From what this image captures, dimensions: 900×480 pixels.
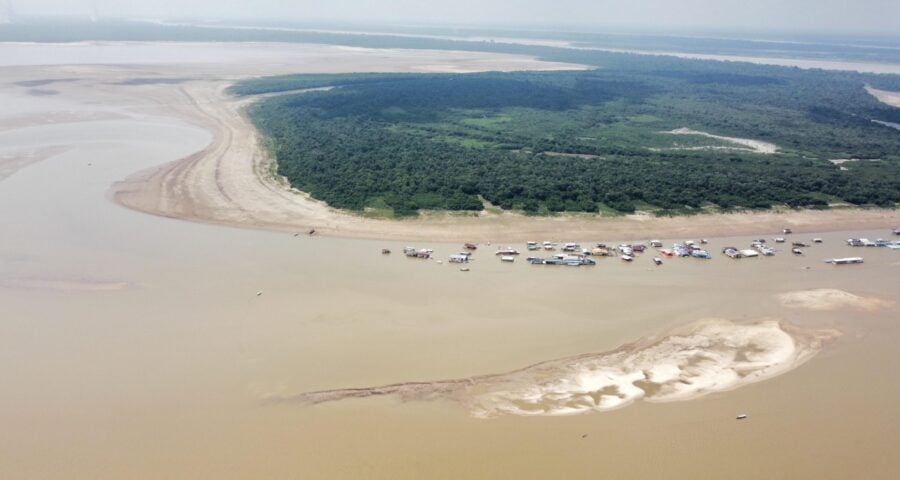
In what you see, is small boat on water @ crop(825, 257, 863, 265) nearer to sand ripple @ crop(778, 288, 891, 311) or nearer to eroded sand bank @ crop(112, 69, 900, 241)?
sand ripple @ crop(778, 288, 891, 311)

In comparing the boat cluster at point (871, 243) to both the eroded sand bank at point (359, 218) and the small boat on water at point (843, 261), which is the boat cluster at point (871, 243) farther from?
the eroded sand bank at point (359, 218)

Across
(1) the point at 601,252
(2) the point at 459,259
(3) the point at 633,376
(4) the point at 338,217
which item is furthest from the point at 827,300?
(4) the point at 338,217

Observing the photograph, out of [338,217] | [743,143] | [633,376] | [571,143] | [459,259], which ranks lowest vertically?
[633,376]

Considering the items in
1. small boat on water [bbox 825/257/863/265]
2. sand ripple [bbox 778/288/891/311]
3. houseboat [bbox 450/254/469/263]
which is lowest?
sand ripple [bbox 778/288/891/311]

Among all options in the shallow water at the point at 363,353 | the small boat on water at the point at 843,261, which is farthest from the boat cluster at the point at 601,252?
the shallow water at the point at 363,353

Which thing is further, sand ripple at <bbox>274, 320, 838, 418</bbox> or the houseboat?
the houseboat

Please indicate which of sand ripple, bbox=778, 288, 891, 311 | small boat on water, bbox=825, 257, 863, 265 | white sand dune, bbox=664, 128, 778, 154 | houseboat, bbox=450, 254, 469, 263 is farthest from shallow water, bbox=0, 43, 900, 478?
white sand dune, bbox=664, 128, 778, 154

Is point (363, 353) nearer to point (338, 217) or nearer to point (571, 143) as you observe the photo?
point (338, 217)
